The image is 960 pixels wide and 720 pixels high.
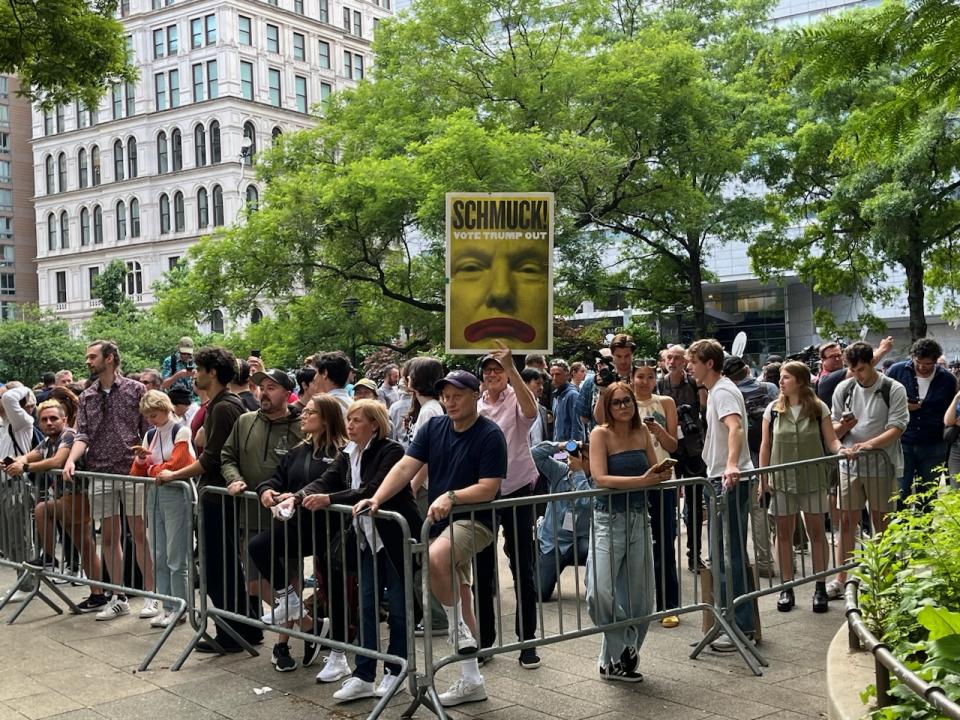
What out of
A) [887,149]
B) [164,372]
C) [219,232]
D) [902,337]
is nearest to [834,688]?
[887,149]

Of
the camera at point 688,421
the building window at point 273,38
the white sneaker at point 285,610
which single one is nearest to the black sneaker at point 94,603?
the white sneaker at point 285,610

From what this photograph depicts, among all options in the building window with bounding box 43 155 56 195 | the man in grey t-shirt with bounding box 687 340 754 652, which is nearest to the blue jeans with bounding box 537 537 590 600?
the man in grey t-shirt with bounding box 687 340 754 652

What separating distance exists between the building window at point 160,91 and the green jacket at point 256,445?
84742 millimetres

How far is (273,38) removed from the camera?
86875 mm

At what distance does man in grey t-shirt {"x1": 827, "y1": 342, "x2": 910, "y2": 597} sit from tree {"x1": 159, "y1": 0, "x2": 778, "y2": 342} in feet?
62.7

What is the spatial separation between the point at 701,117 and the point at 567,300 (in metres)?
6.49

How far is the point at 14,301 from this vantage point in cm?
10388

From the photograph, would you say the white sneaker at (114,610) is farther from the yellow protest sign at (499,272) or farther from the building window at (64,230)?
the building window at (64,230)

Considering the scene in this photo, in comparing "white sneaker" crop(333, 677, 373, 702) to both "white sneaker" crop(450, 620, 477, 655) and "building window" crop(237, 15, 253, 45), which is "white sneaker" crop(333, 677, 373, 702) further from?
"building window" crop(237, 15, 253, 45)

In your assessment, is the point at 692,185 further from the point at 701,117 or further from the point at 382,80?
the point at 382,80

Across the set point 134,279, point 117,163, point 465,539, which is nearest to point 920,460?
point 465,539

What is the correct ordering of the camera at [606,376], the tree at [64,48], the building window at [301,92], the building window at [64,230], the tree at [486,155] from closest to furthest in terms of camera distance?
the camera at [606,376]
the tree at [64,48]
the tree at [486,155]
the building window at [301,92]
the building window at [64,230]

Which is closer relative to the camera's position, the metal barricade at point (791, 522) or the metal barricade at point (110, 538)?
the metal barricade at point (791, 522)

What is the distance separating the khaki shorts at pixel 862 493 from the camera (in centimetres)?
888
